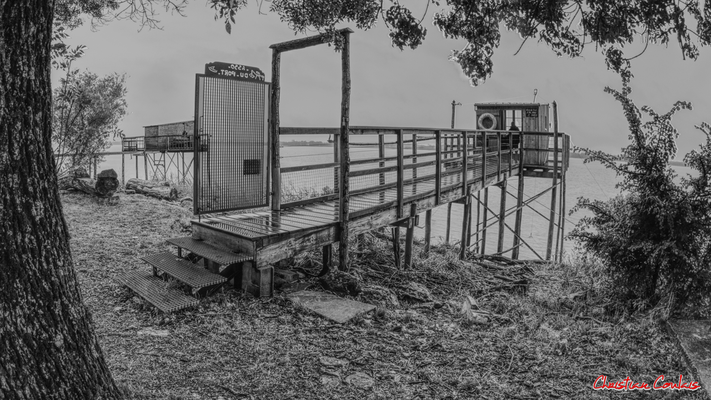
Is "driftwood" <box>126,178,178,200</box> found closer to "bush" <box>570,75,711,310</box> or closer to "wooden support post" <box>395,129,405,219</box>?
"wooden support post" <box>395,129,405,219</box>

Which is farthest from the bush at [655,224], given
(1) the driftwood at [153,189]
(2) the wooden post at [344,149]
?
(1) the driftwood at [153,189]

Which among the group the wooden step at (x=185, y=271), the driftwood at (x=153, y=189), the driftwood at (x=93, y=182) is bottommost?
the wooden step at (x=185, y=271)

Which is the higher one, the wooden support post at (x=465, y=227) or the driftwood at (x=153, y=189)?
the driftwood at (x=153, y=189)

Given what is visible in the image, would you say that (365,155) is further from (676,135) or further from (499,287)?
(676,135)

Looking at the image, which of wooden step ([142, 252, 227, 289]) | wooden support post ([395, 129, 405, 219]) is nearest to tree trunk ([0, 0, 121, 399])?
wooden step ([142, 252, 227, 289])

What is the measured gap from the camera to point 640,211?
507cm

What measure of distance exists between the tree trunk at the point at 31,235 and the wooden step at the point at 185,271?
230cm

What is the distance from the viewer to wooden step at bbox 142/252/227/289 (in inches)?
178

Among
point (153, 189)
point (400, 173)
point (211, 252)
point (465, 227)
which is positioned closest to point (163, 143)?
point (153, 189)

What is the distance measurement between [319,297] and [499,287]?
9.11 feet

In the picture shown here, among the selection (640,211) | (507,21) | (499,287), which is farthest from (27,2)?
(499,287)

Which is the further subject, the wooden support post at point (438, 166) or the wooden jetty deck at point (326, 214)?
the wooden support post at point (438, 166)

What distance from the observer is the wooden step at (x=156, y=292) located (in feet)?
13.9
